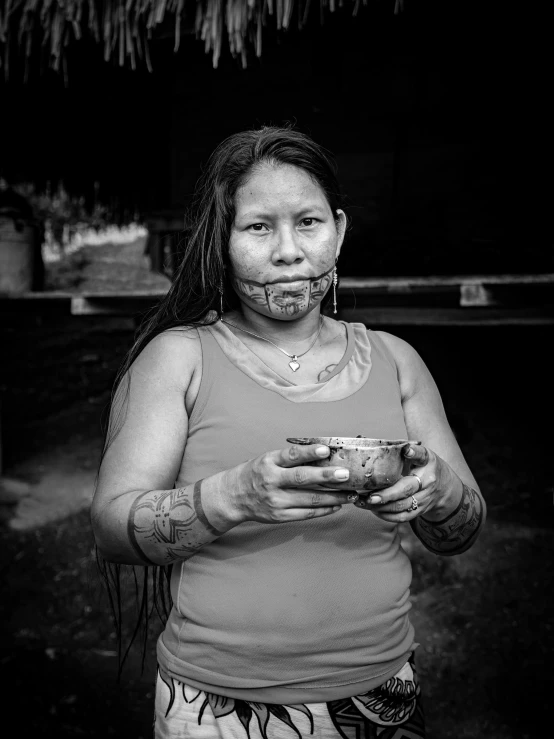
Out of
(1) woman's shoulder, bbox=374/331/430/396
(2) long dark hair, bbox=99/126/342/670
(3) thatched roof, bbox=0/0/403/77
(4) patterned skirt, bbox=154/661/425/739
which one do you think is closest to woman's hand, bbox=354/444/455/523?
(1) woman's shoulder, bbox=374/331/430/396

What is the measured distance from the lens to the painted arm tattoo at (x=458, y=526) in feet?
4.88

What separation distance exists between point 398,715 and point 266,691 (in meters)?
0.31

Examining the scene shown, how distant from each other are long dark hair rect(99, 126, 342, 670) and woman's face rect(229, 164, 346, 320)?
3 centimetres

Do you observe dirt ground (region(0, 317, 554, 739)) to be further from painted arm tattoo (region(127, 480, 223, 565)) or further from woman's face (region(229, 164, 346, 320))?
woman's face (region(229, 164, 346, 320))

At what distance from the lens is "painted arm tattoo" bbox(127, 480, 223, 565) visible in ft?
4.27

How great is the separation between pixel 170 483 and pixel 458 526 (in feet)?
2.07

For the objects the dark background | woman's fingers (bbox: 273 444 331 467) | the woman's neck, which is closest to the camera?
woman's fingers (bbox: 273 444 331 467)

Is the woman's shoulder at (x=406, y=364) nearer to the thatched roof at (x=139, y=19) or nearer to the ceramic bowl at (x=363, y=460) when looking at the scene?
the ceramic bowl at (x=363, y=460)

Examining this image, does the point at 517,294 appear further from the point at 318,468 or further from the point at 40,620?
the point at 40,620

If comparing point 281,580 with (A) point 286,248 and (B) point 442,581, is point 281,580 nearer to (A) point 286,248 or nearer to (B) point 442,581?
(A) point 286,248

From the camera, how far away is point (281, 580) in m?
1.37

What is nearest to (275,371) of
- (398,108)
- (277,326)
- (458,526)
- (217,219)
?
(277,326)

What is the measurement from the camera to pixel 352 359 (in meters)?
1.64

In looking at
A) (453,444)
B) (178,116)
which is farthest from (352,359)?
(178,116)
